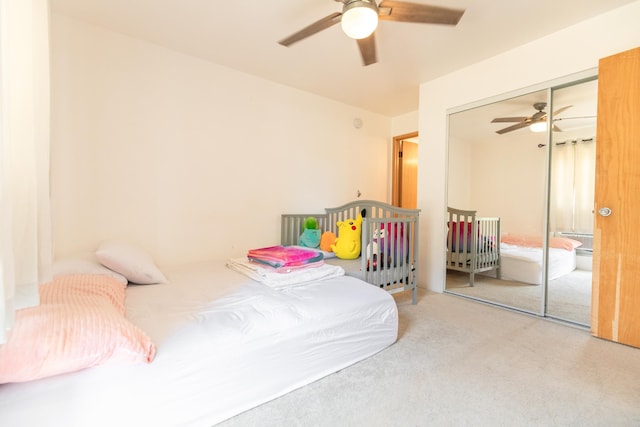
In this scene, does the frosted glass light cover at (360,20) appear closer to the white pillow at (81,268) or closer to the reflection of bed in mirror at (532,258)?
the white pillow at (81,268)

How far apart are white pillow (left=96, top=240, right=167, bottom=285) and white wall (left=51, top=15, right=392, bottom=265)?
1.59 feet

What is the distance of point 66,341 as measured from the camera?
2.94 feet

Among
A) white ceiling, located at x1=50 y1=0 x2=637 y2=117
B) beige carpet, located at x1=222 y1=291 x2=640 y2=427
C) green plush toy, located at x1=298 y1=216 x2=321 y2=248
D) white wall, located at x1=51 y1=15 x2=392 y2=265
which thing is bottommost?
beige carpet, located at x1=222 y1=291 x2=640 y2=427

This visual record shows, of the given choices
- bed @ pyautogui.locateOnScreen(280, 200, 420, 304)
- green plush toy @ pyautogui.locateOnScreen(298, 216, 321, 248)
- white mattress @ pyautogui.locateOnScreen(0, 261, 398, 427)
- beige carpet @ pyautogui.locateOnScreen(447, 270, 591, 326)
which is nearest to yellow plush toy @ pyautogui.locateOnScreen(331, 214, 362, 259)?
bed @ pyautogui.locateOnScreen(280, 200, 420, 304)

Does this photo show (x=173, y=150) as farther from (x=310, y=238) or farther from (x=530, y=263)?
(x=530, y=263)

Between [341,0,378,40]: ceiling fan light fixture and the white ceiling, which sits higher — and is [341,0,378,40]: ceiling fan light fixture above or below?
below

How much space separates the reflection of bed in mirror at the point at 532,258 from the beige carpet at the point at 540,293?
59 millimetres

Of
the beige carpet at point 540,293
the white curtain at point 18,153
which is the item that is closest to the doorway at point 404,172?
the beige carpet at point 540,293

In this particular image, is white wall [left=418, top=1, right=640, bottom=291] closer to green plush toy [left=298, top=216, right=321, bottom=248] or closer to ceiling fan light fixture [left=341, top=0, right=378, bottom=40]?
green plush toy [left=298, top=216, right=321, bottom=248]

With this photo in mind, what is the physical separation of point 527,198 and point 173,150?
3261 millimetres

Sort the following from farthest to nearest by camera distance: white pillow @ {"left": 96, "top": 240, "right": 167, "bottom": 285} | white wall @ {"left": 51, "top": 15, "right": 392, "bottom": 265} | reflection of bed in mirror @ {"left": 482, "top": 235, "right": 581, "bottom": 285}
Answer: reflection of bed in mirror @ {"left": 482, "top": 235, "right": 581, "bottom": 285}, white wall @ {"left": 51, "top": 15, "right": 392, "bottom": 265}, white pillow @ {"left": 96, "top": 240, "right": 167, "bottom": 285}

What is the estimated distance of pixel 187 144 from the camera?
8.62ft

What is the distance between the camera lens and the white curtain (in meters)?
0.57

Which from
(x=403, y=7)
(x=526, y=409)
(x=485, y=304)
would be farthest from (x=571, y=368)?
(x=403, y=7)
